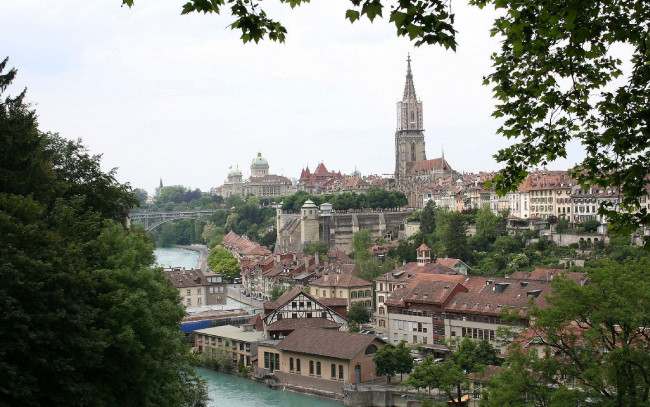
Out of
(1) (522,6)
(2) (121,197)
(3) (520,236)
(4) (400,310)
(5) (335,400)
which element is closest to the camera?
(1) (522,6)

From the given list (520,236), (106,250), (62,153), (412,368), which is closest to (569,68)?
(106,250)

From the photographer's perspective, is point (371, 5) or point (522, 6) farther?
point (522, 6)

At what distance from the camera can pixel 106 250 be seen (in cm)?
1261

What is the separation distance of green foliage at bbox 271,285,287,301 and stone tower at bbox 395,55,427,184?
37.5 m

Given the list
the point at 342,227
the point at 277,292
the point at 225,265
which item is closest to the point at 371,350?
the point at 277,292

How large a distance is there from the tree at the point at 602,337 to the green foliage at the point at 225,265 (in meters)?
40.9

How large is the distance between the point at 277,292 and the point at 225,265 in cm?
1375

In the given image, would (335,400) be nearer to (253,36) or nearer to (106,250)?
(106,250)

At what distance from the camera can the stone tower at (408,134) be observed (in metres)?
76.8

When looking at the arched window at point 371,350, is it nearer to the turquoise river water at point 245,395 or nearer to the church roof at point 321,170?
the turquoise river water at point 245,395

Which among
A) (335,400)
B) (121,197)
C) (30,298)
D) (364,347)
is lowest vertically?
(335,400)

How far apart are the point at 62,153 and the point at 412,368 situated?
1231cm

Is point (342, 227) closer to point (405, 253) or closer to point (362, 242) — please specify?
point (362, 242)

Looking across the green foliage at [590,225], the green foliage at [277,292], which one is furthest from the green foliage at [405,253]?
the green foliage at [590,225]
